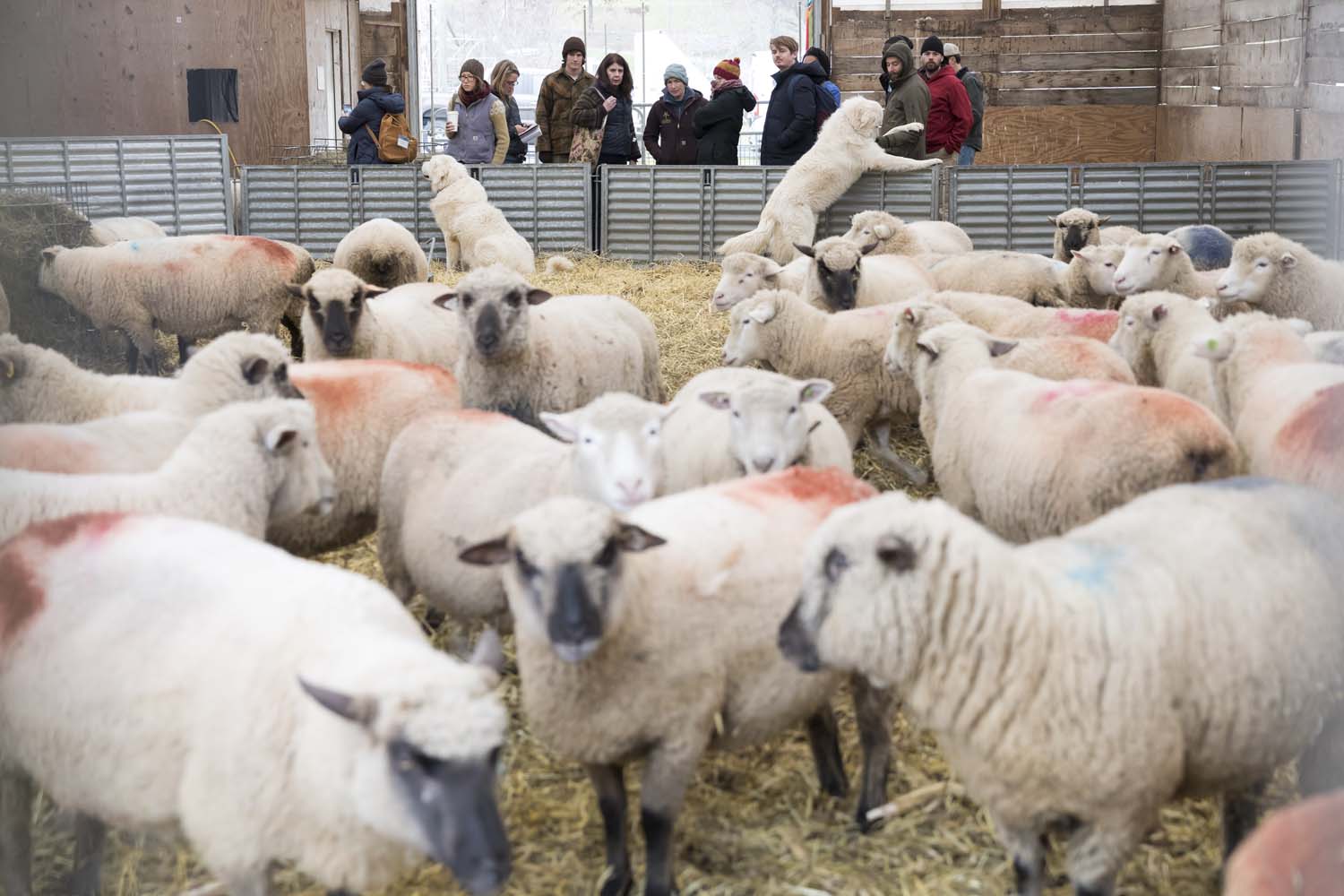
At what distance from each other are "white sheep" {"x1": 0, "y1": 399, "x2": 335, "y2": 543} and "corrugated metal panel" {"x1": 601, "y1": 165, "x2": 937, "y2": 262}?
846cm

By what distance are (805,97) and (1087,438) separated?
8.16 m

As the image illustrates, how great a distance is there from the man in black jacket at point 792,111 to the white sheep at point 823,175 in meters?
0.66

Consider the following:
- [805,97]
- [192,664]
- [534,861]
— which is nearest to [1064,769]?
[534,861]

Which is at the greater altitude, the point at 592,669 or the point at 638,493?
the point at 638,493

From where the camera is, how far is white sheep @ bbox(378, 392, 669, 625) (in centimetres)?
379

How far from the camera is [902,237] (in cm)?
941

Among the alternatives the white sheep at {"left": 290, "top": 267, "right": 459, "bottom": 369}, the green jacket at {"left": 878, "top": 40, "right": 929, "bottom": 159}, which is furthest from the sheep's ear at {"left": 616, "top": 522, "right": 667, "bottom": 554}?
the green jacket at {"left": 878, "top": 40, "right": 929, "bottom": 159}

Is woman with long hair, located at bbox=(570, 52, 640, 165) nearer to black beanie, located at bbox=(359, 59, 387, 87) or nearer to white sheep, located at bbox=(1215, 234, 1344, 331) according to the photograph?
black beanie, located at bbox=(359, 59, 387, 87)

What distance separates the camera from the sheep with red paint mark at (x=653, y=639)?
2830 millimetres

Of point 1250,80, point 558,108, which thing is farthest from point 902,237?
point 1250,80

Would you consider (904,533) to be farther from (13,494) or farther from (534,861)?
(13,494)

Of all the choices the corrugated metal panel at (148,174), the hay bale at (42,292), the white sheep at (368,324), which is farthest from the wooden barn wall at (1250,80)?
the corrugated metal panel at (148,174)

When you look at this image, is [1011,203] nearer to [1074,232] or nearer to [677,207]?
[1074,232]

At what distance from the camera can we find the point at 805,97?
38.1 ft
